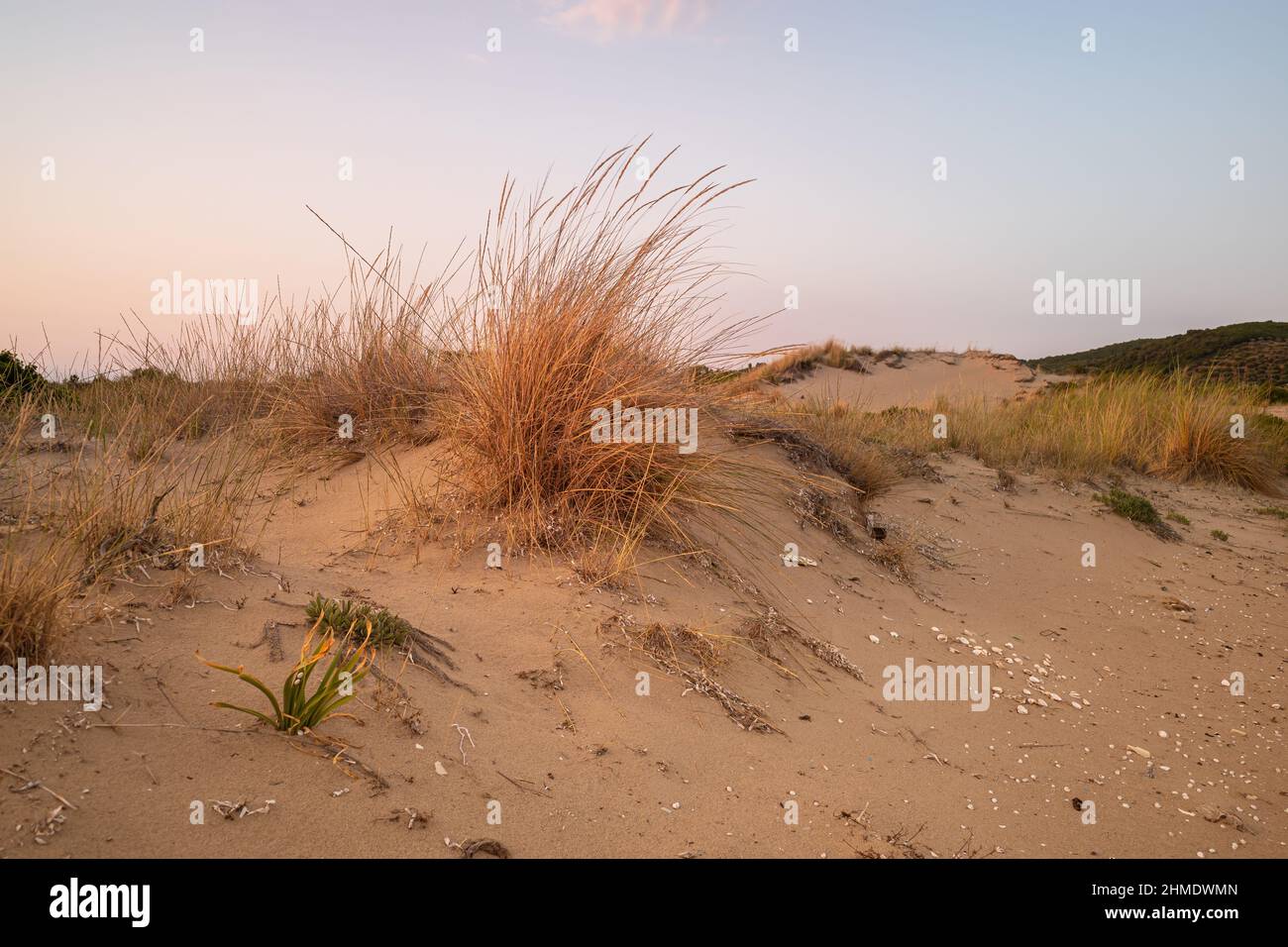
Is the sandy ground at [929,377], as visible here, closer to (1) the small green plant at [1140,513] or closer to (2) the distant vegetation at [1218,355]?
(2) the distant vegetation at [1218,355]

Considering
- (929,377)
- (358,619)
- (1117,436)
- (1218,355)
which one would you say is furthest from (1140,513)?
(1218,355)

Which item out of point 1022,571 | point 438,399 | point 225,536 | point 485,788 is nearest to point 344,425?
point 438,399

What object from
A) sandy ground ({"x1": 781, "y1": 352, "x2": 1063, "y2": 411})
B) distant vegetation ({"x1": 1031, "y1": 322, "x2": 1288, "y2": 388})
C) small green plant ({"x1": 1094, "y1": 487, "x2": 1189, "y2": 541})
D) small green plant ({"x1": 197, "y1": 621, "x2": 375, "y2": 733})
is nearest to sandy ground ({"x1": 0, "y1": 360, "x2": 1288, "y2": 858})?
small green plant ({"x1": 197, "y1": 621, "x2": 375, "y2": 733})

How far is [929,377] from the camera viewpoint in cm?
1994

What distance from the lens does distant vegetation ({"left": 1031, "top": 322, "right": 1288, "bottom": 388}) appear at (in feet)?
69.6

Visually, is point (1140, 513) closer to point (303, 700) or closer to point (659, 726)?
point (659, 726)

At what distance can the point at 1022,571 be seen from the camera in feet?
21.7

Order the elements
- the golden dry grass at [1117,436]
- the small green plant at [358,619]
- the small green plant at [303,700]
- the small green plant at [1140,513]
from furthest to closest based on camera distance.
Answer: the golden dry grass at [1117,436], the small green plant at [1140,513], the small green plant at [358,619], the small green plant at [303,700]

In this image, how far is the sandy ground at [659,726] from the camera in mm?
2232

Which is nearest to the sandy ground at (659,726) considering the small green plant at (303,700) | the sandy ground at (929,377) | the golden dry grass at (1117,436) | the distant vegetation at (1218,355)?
the small green plant at (303,700)

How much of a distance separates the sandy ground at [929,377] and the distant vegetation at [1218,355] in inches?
85.1
